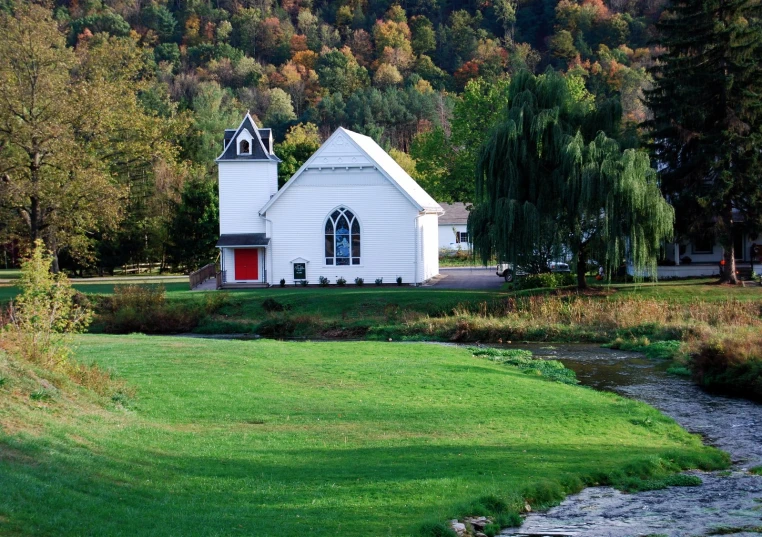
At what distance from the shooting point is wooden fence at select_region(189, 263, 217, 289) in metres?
52.0

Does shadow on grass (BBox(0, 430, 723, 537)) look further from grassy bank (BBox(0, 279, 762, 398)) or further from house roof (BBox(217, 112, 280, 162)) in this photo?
house roof (BBox(217, 112, 280, 162))

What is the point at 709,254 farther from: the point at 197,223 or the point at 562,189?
the point at 197,223

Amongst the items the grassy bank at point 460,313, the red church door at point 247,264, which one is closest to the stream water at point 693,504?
the grassy bank at point 460,313

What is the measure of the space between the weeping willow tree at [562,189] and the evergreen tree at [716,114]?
11.8 ft

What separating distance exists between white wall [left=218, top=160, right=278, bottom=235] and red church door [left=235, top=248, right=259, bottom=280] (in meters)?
1.36

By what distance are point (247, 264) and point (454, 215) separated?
36.7m

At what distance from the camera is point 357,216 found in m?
51.0

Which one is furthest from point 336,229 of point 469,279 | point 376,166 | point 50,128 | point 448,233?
point 448,233

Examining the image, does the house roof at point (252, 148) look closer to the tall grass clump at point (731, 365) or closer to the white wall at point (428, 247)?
the white wall at point (428, 247)

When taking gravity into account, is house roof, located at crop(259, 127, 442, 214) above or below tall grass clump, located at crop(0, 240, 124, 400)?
above

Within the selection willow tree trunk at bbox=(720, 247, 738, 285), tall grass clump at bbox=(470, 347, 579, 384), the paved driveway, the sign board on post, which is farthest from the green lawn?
the sign board on post

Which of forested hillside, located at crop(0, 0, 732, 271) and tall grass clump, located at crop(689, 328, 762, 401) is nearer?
tall grass clump, located at crop(689, 328, 762, 401)

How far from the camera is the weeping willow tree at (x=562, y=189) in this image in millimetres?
39438

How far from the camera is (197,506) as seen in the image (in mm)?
10508
